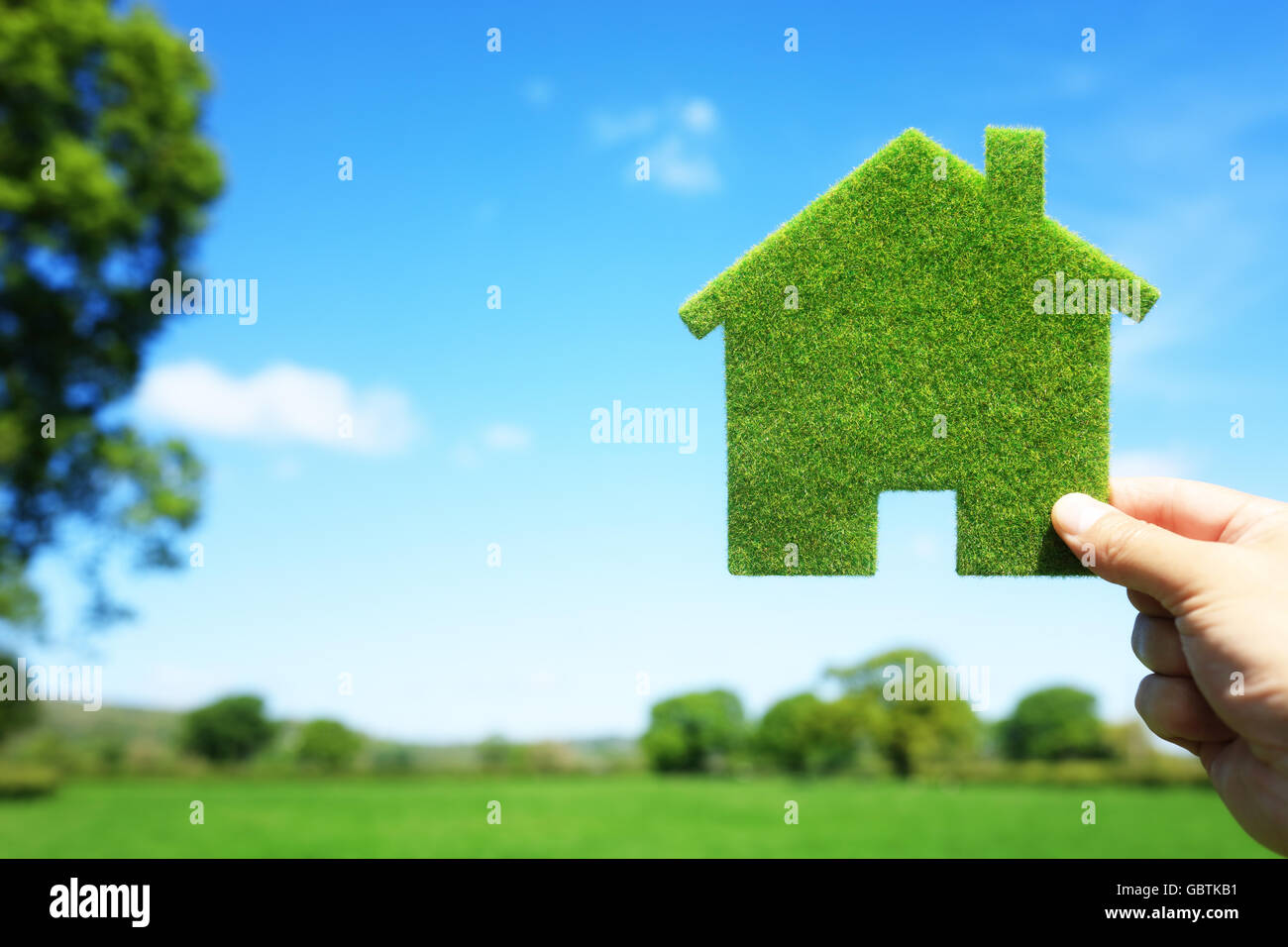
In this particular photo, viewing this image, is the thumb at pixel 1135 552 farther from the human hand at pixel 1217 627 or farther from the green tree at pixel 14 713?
the green tree at pixel 14 713

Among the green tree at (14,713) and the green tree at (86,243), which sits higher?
the green tree at (86,243)

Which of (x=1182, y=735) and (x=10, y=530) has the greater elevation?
(x=10, y=530)

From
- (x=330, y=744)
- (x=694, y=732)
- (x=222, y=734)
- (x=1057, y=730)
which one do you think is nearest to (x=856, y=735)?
(x=694, y=732)

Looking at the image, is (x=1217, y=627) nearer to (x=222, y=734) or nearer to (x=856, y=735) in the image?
(x=856, y=735)

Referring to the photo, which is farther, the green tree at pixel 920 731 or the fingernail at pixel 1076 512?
the green tree at pixel 920 731

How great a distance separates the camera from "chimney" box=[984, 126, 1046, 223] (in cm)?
384

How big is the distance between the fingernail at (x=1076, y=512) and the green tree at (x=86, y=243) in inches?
519

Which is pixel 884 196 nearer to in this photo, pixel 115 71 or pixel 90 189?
pixel 90 189

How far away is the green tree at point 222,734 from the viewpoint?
14.5 m

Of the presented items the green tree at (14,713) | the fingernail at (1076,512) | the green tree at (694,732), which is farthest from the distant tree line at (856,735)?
the fingernail at (1076,512)

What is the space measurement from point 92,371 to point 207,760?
6.67 metres

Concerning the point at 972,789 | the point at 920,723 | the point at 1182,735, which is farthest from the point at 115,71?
the point at 972,789

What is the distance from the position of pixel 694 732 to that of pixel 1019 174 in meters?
12.3

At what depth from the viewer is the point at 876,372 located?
384 centimetres
